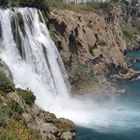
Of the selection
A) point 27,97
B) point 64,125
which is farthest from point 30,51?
point 64,125

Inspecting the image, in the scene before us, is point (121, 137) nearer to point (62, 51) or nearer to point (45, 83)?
point (45, 83)

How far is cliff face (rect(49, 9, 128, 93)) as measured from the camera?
95.9m

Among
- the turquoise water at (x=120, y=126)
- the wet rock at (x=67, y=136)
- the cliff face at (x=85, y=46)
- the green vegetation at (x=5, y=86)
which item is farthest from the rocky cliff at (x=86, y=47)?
the green vegetation at (x=5, y=86)

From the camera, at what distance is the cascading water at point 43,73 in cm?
7206

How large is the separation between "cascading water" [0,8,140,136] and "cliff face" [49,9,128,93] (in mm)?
7801

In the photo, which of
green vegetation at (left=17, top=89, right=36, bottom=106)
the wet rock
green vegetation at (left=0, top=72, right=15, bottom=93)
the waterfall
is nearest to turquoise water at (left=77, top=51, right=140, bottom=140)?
the wet rock

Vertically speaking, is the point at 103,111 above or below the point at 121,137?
above

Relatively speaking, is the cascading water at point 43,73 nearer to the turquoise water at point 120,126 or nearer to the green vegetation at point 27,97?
the turquoise water at point 120,126

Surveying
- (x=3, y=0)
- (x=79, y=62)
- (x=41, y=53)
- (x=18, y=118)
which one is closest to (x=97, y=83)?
(x=79, y=62)

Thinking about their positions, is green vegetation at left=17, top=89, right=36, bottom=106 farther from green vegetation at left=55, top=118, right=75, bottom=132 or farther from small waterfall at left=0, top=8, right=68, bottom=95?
small waterfall at left=0, top=8, right=68, bottom=95

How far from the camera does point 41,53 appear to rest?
82562mm

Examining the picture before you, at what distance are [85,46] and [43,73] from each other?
2685 cm

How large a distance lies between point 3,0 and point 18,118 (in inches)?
1417

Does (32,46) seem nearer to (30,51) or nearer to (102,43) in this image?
(30,51)
